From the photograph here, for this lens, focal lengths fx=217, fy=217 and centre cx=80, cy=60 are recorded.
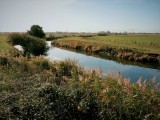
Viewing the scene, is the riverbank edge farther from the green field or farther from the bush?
the bush

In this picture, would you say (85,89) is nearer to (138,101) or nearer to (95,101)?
(95,101)

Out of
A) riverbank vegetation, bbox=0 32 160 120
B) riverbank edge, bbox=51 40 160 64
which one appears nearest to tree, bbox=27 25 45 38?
riverbank edge, bbox=51 40 160 64

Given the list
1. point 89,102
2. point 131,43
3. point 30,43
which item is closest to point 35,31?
point 30,43

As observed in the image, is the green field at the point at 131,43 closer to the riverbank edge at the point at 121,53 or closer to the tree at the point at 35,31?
the riverbank edge at the point at 121,53

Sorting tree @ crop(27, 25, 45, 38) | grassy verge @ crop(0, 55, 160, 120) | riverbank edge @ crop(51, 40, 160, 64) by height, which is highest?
tree @ crop(27, 25, 45, 38)

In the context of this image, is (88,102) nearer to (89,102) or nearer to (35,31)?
(89,102)

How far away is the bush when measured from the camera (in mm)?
40000

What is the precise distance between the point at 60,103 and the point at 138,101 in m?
3.04

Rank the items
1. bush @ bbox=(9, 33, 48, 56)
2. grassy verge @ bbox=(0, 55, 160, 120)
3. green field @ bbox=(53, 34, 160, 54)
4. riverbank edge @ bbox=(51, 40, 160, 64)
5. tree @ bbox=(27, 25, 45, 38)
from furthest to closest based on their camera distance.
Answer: tree @ bbox=(27, 25, 45, 38)
bush @ bbox=(9, 33, 48, 56)
green field @ bbox=(53, 34, 160, 54)
riverbank edge @ bbox=(51, 40, 160, 64)
grassy verge @ bbox=(0, 55, 160, 120)

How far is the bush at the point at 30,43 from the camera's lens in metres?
40.0

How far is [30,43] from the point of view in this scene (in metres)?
40.7

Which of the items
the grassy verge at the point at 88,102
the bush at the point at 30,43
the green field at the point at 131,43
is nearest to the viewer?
the grassy verge at the point at 88,102

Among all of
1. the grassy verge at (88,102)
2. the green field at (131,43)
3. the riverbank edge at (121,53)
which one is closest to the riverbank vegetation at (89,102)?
the grassy verge at (88,102)

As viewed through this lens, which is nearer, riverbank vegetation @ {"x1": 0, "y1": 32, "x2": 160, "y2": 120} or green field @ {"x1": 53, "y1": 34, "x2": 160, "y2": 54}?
riverbank vegetation @ {"x1": 0, "y1": 32, "x2": 160, "y2": 120}
